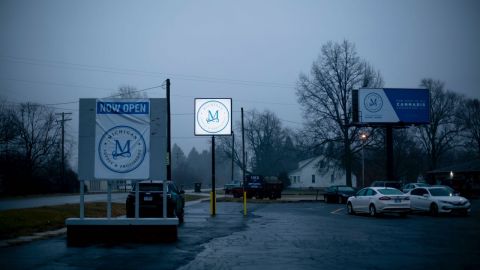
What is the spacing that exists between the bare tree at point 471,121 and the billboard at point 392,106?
33.8m

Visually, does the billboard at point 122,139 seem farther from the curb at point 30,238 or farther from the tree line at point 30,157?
the tree line at point 30,157

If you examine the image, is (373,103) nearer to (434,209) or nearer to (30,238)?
(434,209)

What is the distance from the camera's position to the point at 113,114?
15648 millimetres

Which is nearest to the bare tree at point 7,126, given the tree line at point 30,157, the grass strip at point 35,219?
the tree line at point 30,157

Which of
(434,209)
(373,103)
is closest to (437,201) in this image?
(434,209)

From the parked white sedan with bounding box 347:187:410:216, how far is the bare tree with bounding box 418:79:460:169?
47.2 m

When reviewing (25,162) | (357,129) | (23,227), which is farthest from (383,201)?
(25,162)

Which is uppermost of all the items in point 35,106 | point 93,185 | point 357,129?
point 35,106

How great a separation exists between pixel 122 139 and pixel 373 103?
2903 centimetres

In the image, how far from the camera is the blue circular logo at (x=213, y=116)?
87.9 ft

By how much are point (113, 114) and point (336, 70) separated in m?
40.6

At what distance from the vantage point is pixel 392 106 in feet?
134

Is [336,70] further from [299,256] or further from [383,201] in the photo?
[299,256]

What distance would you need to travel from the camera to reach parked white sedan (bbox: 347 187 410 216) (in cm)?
2414
